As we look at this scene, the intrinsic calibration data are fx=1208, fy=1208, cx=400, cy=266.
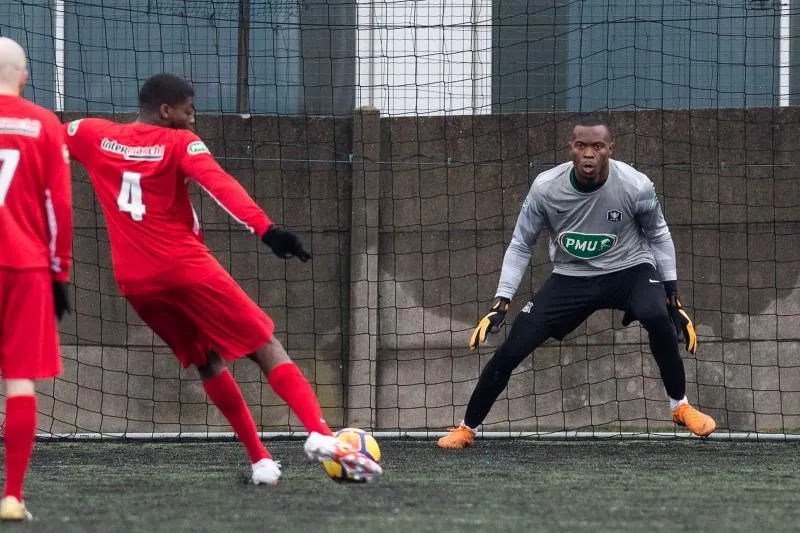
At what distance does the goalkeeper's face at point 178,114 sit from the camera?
193 inches

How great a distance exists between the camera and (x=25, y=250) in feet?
13.0

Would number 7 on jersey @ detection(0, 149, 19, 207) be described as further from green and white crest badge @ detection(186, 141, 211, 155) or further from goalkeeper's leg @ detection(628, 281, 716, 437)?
goalkeeper's leg @ detection(628, 281, 716, 437)

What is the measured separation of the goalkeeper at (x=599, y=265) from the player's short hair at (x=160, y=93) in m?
2.25

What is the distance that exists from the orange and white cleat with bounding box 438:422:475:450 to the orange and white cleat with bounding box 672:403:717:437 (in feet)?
3.71

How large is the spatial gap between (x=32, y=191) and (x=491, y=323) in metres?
2.99

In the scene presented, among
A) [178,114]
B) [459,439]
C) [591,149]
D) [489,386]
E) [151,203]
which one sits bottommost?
[459,439]

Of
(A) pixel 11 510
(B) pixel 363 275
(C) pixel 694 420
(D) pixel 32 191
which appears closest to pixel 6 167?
(D) pixel 32 191

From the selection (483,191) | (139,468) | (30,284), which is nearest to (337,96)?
(483,191)

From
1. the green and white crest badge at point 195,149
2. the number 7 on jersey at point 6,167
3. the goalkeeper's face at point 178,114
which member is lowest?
the number 7 on jersey at point 6,167

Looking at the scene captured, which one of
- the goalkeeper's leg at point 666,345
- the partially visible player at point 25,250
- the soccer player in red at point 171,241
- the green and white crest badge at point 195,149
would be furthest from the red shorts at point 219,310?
the goalkeeper's leg at point 666,345

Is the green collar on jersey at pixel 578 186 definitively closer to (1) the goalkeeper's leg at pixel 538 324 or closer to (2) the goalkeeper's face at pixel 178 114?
(1) the goalkeeper's leg at pixel 538 324

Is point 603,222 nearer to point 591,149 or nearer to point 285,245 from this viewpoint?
point 591,149

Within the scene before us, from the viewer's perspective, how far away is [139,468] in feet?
18.9

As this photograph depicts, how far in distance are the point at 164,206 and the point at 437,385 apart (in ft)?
12.4
